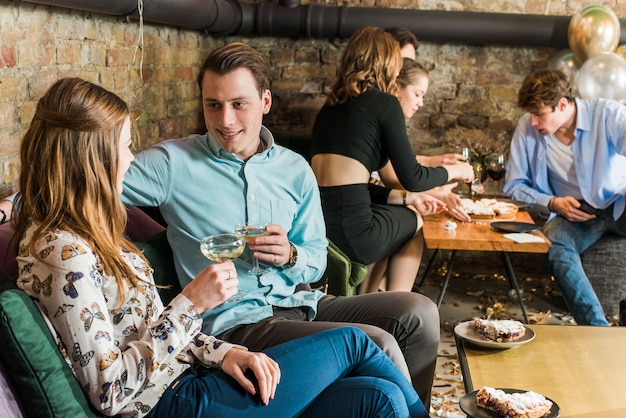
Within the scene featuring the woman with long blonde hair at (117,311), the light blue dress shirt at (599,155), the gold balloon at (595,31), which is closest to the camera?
the woman with long blonde hair at (117,311)

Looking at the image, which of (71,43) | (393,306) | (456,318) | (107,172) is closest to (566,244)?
(456,318)

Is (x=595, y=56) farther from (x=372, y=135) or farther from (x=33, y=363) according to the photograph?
(x=33, y=363)

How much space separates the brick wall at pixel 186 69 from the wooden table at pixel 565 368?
1658mm

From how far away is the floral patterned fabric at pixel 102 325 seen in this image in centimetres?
176

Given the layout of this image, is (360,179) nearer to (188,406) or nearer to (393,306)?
Answer: (393,306)

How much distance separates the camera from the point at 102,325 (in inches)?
70.1

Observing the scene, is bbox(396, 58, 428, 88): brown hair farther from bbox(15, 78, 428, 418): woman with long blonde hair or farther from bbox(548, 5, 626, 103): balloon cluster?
bbox(15, 78, 428, 418): woman with long blonde hair

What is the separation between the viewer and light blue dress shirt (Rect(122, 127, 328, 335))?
2559 mm

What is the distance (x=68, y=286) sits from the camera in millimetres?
1761

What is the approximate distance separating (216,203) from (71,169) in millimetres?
737

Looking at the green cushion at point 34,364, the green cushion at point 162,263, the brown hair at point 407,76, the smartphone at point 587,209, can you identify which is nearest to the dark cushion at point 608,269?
the smartphone at point 587,209

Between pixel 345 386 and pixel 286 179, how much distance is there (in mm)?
833

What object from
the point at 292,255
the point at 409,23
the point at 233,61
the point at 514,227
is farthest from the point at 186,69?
the point at 292,255

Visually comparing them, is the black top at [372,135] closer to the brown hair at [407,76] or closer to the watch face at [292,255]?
the brown hair at [407,76]
